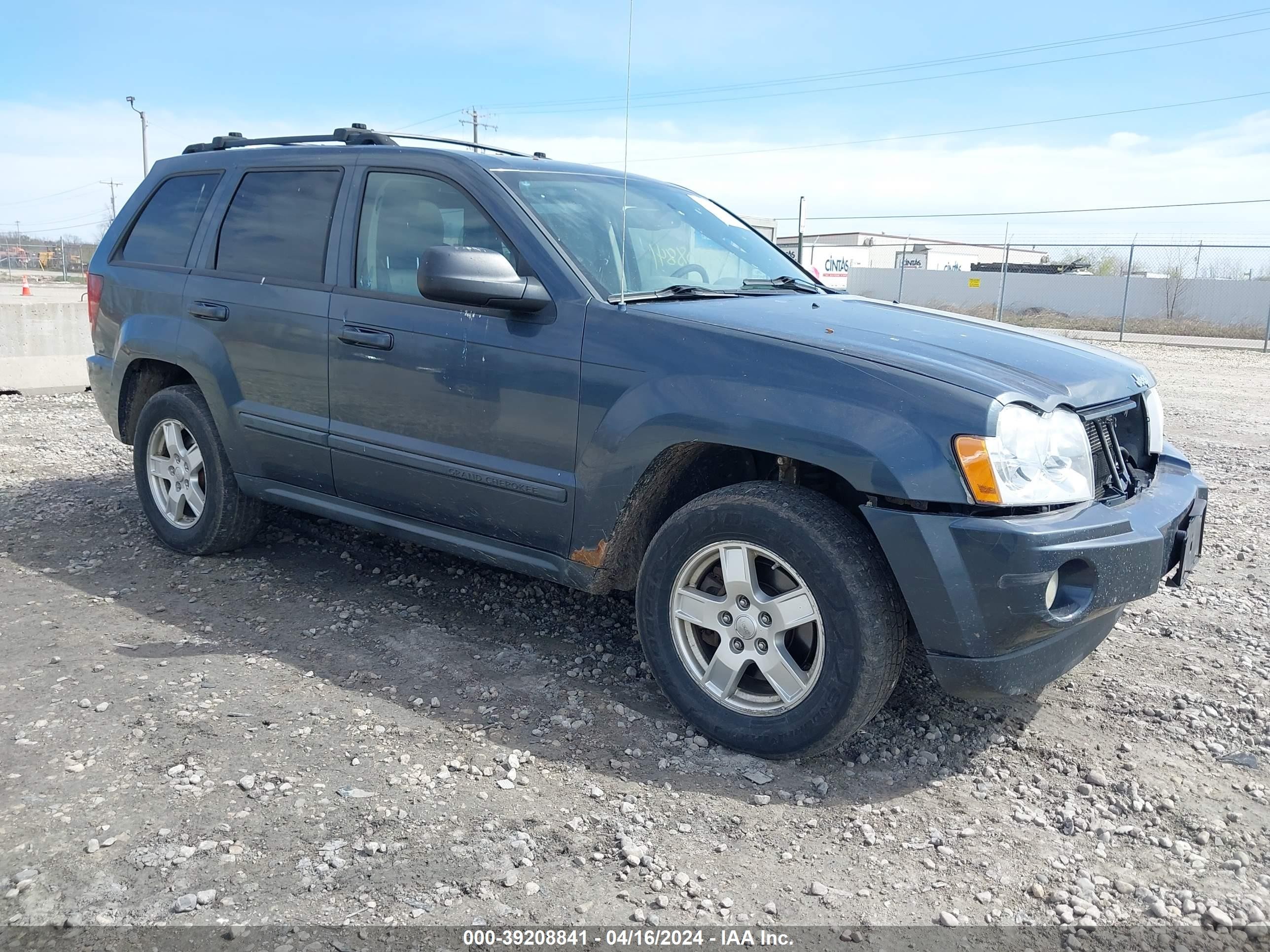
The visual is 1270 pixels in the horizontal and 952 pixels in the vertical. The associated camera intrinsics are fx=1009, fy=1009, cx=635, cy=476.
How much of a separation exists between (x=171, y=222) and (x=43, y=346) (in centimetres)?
650

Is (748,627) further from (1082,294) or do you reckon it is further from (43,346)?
(1082,294)

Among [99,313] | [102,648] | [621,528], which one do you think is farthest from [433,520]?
[99,313]

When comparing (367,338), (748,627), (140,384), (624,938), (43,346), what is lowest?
(624,938)

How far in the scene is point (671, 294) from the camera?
370cm

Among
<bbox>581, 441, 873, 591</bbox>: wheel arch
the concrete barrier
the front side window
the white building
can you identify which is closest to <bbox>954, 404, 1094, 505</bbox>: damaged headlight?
<bbox>581, 441, 873, 591</bbox>: wheel arch

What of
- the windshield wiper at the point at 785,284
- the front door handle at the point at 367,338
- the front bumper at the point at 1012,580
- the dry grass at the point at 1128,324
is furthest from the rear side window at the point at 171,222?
the dry grass at the point at 1128,324

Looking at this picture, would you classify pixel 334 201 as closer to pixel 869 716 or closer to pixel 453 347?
pixel 453 347

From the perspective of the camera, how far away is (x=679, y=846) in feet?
9.04

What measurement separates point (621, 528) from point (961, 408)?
123cm

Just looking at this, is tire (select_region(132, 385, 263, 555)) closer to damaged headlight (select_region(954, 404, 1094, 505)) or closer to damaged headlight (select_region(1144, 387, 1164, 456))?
damaged headlight (select_region(954, 404, 1094, 505))

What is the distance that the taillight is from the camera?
209 inches

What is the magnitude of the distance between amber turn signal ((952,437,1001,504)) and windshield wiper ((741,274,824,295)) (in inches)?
62.2

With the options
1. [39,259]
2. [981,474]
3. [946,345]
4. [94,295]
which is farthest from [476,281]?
[39,259]

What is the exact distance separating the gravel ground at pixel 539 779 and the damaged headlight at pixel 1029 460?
950mm
